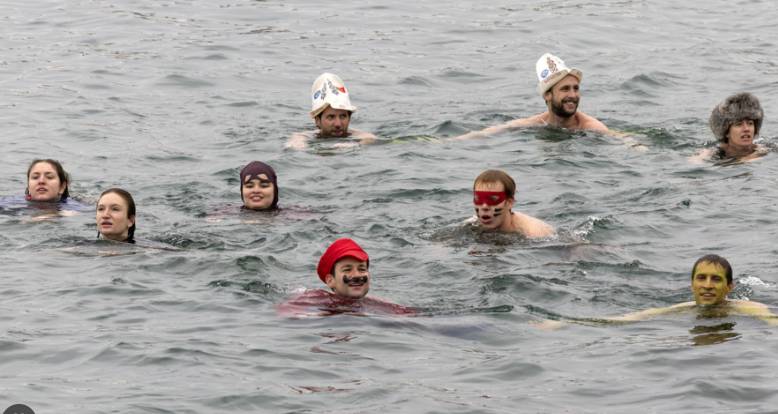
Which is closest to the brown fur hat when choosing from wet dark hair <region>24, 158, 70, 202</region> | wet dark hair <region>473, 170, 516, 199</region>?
wet dark hair <region>473, 170, 516, 199</region>

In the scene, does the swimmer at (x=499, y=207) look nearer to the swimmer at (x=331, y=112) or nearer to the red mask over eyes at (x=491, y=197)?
the red mask over eyes at (x=491, y=197)

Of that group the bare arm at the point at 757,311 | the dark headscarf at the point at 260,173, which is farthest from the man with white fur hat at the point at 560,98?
the bare arm at the point at 757,311

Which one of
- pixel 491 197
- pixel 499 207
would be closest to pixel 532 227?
pixel 499 207

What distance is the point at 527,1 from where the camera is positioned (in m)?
31.6

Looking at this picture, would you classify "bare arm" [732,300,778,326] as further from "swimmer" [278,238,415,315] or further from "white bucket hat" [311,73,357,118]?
"white bucket hat" [311,73,357,118]

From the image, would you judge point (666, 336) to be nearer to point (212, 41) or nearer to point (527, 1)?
point (212, 41)

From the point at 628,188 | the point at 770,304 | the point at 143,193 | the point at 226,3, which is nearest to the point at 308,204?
the point at 143,193

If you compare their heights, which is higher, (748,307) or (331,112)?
(331,112)

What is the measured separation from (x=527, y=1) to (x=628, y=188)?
15040 millimetres

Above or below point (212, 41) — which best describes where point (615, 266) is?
below

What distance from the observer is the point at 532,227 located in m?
14.6

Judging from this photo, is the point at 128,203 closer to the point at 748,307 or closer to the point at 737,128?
the point at 748,307

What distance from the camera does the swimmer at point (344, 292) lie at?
1214 cm

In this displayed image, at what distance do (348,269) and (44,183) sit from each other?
5458 millimetres
